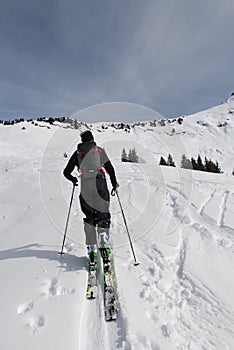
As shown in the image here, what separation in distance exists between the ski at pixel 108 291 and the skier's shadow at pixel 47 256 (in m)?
0.62

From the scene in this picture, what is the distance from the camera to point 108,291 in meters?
3.77

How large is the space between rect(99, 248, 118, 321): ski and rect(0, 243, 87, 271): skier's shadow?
2.04 ft

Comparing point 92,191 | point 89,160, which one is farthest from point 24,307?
point 89,160

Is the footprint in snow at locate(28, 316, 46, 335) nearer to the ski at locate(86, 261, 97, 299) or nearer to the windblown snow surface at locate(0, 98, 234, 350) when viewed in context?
the windblown snow surface at locate(0, 98, 234, 350)

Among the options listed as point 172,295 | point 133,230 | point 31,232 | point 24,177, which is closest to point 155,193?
point 133,230

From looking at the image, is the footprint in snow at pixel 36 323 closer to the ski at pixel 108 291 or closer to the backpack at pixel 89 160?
the ski at pixel 108 291

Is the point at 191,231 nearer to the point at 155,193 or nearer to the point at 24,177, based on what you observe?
the point at 155,193

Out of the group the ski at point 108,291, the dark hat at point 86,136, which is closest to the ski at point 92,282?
the ski at point 108,291

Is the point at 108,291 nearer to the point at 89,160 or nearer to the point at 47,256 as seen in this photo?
the point at 47,256

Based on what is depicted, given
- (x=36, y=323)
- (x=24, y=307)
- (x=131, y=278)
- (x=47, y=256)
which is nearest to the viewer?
(x=36, y=323)

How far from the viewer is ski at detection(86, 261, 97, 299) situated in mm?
3777

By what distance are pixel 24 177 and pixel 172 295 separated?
13.1 metres

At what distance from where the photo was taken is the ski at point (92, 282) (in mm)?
3777

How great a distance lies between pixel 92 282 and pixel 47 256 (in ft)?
5.00
